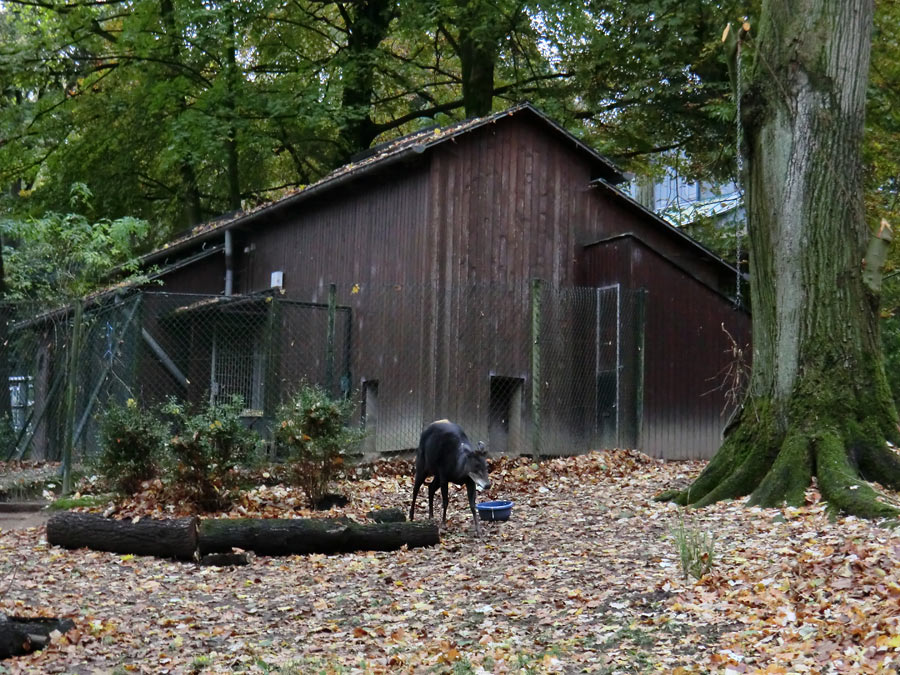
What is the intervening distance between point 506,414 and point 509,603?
27.5 feet

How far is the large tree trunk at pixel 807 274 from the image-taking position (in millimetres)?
9039

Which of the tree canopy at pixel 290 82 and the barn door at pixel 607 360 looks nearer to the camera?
the barn door at pixel 607 360

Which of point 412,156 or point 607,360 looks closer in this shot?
point 412,156

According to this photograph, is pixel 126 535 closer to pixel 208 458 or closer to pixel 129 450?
pixel 208 458

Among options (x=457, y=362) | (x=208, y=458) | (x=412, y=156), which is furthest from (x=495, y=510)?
(x=412, y=156)

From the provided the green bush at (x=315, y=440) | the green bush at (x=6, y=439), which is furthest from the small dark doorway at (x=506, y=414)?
the green bush at (x=6, y=439)

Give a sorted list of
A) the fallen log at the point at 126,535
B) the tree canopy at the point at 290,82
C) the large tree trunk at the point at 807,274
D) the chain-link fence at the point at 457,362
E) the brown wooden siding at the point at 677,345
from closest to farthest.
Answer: the fallen log at the point at 126,535 < the large tree trunk at the point at 807,274 < the chain-link fence at the point at 457,362 < the brown wooden siding at the point at 677,345 < the tree canopy at the point at 290,82

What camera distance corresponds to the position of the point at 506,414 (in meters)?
15.4

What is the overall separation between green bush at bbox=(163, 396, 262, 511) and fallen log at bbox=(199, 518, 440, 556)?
83cm

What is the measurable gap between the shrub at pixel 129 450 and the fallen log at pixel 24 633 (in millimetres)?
3665

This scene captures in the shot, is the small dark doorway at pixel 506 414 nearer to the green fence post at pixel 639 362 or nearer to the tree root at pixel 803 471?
the green fence post at pixel 639 362

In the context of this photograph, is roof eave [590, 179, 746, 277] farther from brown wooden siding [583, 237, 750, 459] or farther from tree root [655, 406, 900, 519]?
tree root [655, 406, 900, 519]

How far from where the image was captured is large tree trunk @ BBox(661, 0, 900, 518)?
356 inches

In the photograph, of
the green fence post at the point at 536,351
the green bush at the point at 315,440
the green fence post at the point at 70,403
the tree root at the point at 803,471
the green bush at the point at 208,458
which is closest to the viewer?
the tree root at the point at 803,471
